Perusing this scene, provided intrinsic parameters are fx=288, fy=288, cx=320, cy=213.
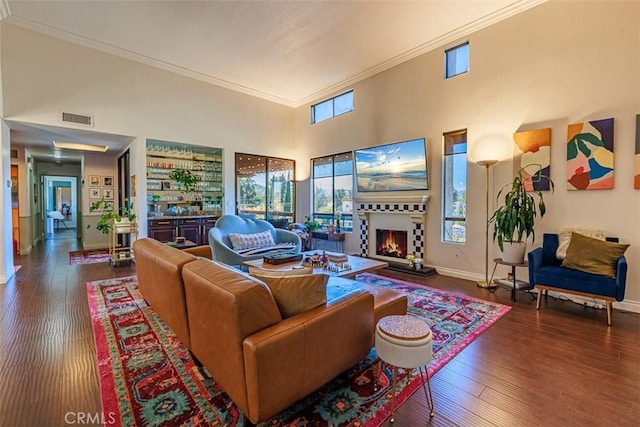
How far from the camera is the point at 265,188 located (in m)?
7.55

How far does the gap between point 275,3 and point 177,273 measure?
12.6 ft

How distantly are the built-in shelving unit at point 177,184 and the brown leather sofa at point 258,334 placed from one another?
4.99 meters

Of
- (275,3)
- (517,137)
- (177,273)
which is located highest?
(275,3)

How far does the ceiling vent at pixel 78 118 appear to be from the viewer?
4840 mm

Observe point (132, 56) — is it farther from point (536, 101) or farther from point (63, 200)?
point (63, 200)

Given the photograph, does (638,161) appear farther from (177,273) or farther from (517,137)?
(177,273)

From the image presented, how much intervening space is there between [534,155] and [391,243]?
2787 mm

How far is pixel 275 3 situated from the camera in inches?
156

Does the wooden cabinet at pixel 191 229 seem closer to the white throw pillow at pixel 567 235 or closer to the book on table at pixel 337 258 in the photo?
the book on table at pixel 337 258

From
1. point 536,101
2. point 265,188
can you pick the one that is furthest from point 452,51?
point 265,188

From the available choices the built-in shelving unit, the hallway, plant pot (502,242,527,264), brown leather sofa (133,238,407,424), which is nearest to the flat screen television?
plant pot (502,242,527,264)

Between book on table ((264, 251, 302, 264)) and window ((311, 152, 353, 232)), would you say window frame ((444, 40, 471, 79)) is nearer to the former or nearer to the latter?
window ((311, 152, 353, 232))

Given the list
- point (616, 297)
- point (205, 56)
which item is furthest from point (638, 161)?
point (205, 56)

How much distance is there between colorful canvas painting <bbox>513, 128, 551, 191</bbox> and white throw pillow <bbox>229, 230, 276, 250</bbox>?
4.10m
